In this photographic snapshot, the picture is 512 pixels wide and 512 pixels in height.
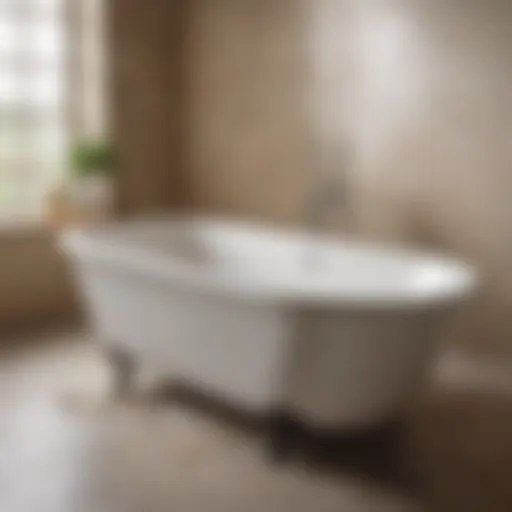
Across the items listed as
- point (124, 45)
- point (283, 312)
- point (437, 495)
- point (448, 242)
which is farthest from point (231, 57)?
point (437, 495)

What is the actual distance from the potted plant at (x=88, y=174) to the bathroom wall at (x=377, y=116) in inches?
30.2

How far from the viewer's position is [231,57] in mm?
4914

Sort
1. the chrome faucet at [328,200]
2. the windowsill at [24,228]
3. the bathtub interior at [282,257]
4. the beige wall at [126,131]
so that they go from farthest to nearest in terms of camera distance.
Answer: the beige wall at [126,131]
the windowsill at [24,228]
the chrome faucet at [328,200]
the bathtub interior at [282,257]

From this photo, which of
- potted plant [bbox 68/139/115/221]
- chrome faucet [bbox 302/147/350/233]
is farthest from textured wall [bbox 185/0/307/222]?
potted plant [bbox 68/139/115/221]

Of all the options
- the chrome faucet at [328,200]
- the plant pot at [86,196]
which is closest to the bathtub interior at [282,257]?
the chrome faucet at [328,200]

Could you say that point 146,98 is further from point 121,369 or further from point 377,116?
point 121,369

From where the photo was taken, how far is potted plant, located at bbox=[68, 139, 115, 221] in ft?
14.5

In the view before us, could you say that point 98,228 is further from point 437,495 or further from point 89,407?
point 437,495

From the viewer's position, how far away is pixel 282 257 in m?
4.12

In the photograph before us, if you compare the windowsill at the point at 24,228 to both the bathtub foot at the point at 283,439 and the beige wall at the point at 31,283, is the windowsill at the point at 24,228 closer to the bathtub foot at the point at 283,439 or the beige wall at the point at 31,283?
the beige wall at the point at 31,283

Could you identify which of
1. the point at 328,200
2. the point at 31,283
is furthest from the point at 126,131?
the point at 328,200

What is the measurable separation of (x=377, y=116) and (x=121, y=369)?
1.73m

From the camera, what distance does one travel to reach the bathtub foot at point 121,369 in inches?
147

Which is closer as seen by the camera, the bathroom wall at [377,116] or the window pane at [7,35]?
the bathroom wall at [377,116]
